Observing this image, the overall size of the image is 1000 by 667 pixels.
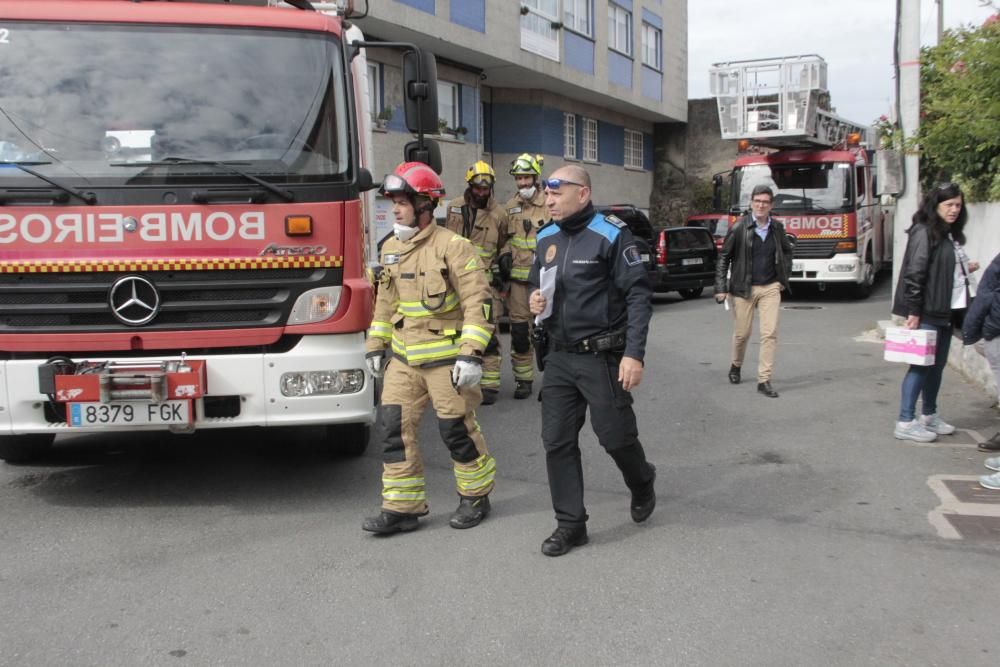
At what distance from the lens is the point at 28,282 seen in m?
4.77

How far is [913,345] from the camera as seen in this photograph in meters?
6.24

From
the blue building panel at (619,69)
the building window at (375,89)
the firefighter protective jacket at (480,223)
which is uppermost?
the blue building panel at (619,69)

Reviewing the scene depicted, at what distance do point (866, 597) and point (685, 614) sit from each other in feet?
2.69

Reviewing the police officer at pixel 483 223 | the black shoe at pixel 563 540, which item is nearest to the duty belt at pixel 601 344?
the black shoe at pixel 563 540

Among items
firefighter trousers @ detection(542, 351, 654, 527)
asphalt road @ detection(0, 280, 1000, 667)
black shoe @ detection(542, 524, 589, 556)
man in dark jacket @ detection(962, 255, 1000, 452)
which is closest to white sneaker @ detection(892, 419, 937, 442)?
asphalt road @ detection(0, 280, 1000, 667)

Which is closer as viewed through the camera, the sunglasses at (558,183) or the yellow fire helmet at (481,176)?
the sunglasses at (558,183)

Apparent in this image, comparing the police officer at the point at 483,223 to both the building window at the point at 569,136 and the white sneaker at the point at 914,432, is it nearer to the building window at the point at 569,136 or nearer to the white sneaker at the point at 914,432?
the white sneaker at the point at 914,432

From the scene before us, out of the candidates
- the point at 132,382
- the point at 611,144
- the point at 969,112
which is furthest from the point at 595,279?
the point at 611,144

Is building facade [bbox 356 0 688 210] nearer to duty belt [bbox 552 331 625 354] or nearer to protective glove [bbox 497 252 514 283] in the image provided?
protective glove [bbox 497 252 514 283]

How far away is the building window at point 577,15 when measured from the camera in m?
24.3

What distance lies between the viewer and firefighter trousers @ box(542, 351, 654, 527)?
14.4ft

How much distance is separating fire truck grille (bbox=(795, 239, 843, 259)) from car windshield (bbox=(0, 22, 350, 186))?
13.1 m

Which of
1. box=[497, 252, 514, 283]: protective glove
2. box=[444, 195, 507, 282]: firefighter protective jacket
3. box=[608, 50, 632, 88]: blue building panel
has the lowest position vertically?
box=[497, 252, 514, 283]: protective glove

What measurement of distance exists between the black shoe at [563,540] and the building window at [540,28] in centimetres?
1823
